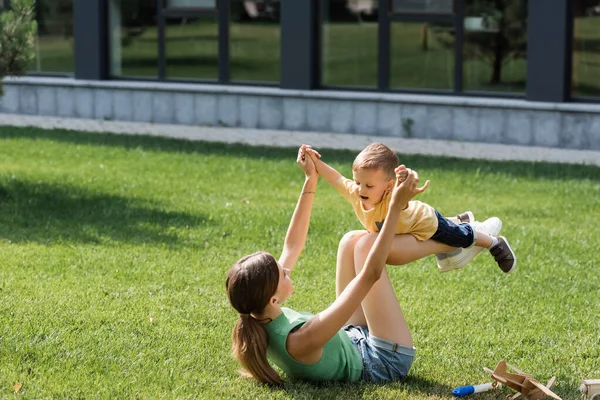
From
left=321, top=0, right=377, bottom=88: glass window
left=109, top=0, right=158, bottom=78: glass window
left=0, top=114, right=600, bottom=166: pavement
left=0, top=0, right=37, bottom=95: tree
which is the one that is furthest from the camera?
left=109, top=0, right=158, bottom=78: glass window

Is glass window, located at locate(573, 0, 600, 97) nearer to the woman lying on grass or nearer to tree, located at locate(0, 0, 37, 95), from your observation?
tree, located at locate(0, 0, 37, 95)

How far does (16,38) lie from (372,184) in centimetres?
539

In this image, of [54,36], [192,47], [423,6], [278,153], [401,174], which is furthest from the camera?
[54,36]

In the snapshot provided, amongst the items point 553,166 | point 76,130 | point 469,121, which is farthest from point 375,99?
point 76,130

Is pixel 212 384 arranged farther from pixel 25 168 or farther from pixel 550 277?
pixel 25 168

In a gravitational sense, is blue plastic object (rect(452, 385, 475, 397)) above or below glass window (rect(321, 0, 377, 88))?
below

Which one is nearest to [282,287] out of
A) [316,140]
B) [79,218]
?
[79,218]

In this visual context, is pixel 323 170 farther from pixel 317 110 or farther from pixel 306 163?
pixel 317 110

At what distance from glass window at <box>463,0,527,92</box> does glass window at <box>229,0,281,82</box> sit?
8.22ft

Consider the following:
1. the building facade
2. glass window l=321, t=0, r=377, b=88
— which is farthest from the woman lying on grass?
glass window l=321, t=0, r=377, b=88

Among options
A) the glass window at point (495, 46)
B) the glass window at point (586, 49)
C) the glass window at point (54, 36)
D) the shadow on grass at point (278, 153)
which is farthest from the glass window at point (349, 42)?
the glass window at point (54, 36)

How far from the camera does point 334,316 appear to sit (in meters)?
4.41

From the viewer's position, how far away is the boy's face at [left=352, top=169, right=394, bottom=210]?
4688 mm

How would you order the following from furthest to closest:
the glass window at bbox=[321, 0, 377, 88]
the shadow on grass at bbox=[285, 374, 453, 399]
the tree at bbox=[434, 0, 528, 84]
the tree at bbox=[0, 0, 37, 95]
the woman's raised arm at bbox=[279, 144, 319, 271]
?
the glass window at bbox=[321, 0, 377, 88] → the tree at bbox=[434, 0, 528, 84] → the tree at bbox=[0, 0, 37, 95] → the woman's raised arm at bbox=[279, 144, 319, 271] → the shadow on grass at bbox=[285, 374, 453, 399]
